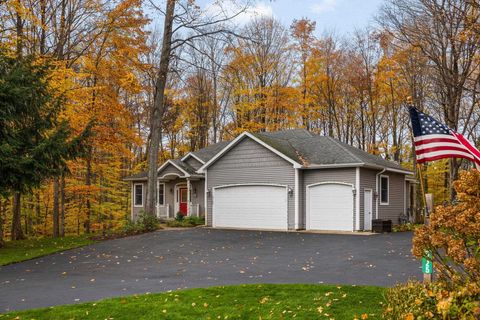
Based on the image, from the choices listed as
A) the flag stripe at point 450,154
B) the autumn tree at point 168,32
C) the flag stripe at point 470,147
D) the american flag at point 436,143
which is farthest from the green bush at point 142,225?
the flag stripe at point 470,147

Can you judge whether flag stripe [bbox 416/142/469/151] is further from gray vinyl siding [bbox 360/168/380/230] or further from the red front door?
the red front door

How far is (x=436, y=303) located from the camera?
16.3 ft

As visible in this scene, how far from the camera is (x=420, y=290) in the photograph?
588 centimetres

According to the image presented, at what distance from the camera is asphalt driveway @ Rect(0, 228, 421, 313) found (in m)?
9.25

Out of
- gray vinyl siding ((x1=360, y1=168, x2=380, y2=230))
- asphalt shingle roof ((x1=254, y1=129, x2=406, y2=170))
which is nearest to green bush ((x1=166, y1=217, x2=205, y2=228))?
asphalt shingle roof ((x1=254, y1=129, x2=406, y2=170))

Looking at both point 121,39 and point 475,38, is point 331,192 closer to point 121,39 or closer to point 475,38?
point 475,38

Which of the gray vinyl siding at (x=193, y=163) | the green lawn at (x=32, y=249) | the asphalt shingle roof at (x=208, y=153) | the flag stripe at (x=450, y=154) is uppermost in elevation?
the asphalt shingle roof at (x=208, y=153)

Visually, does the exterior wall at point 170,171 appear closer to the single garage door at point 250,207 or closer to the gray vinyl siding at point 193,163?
the gray vinyl siding at point 193,163

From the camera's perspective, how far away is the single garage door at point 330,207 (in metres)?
19.8

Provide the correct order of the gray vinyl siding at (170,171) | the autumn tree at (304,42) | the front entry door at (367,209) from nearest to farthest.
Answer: the front entry door at (367,209) < the gray vinyl siding at (170,171) < the autumn tree at (304,42)

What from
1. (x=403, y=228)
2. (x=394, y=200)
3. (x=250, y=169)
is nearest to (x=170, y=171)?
(x=250, y=169)

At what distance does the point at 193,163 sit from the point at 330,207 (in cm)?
1057

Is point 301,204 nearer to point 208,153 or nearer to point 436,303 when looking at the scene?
point 208,153

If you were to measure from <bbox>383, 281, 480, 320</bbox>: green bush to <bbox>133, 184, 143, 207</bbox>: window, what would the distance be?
2575cm
